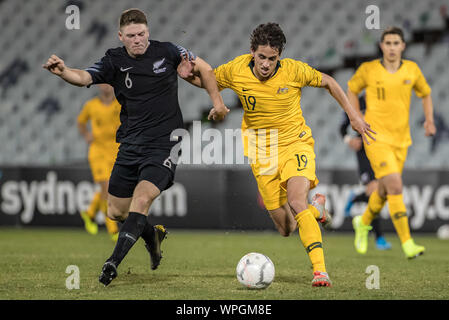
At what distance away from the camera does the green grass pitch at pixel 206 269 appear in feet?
16.8

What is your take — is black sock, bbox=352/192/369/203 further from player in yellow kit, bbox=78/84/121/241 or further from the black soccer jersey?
the black soccer jersey

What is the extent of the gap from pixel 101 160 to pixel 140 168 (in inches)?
186

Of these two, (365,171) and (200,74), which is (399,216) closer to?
(365,171)

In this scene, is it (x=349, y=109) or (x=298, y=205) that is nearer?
(x=298, y=205)

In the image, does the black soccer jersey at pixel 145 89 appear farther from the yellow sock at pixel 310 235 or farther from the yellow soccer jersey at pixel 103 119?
the yellow soccer jersey at pixel 103 119

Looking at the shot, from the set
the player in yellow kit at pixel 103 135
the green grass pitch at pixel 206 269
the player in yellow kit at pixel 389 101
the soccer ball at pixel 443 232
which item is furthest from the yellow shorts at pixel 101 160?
the soccer ball at pixel 443 232

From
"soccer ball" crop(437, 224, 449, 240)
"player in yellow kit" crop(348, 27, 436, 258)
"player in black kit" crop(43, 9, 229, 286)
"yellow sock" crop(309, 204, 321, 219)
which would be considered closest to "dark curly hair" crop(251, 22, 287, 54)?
"player in black kit" crop(43, 9, 229, 286)

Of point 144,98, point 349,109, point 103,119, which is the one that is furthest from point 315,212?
point 103,119

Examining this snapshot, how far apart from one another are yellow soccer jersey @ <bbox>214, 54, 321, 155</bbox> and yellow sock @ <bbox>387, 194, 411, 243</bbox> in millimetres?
1884

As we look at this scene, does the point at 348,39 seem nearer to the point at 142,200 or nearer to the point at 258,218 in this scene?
the point at 258,218

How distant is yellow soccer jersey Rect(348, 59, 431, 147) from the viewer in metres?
8.00

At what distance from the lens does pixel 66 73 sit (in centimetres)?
540


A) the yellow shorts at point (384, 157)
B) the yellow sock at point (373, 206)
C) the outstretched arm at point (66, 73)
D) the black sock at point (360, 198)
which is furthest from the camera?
the black sock at point (360, 198)

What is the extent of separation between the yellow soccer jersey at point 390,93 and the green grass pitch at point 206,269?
4.45 feet
